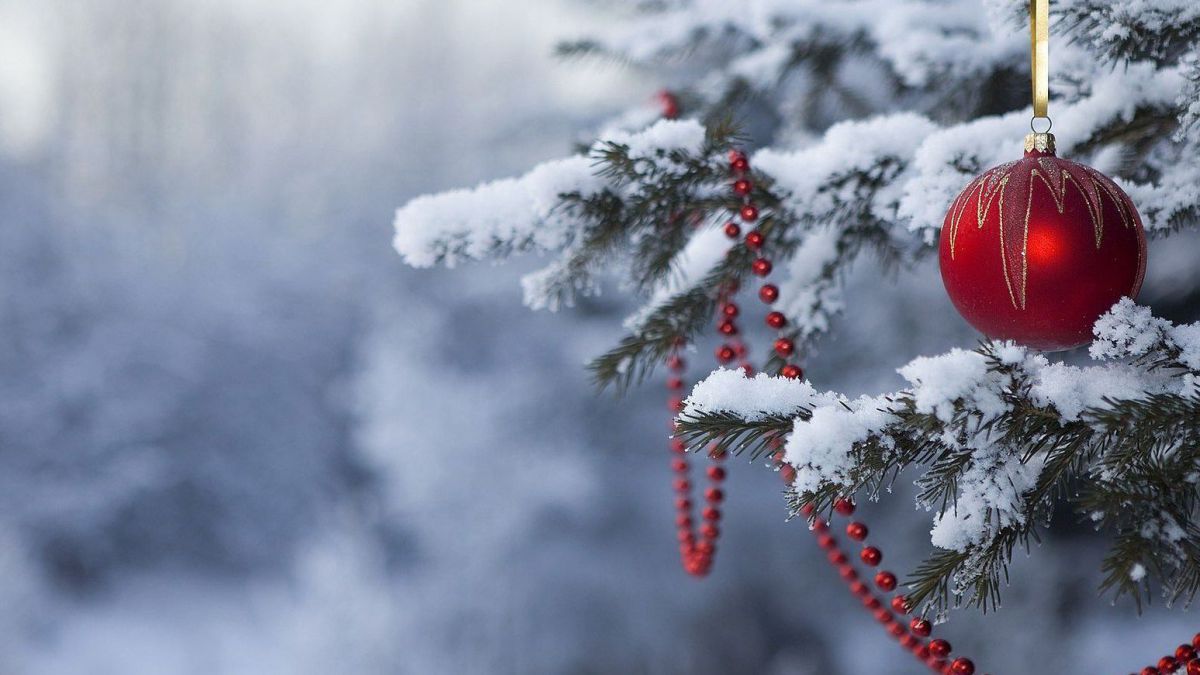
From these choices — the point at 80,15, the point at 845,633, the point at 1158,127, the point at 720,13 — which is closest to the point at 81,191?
the point at 80,15

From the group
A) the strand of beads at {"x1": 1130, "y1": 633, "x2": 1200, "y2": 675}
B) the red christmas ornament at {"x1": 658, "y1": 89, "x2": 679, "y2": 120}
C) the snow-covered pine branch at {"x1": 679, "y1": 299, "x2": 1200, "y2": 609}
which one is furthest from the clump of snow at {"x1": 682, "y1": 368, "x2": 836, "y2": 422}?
the red christmas ornament at {"x1": 658, "y1": 89, "x2": 679, "y2": 120}

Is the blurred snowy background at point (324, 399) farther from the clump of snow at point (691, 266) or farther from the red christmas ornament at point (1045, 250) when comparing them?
the red christmas ornament at point (1045, 250)

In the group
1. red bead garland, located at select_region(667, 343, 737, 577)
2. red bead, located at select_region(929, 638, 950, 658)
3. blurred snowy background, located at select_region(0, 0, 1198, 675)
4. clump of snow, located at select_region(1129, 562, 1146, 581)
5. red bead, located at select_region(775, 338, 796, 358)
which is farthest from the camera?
blurred snowy background, located at select_region(0, 0, 1198, 675)

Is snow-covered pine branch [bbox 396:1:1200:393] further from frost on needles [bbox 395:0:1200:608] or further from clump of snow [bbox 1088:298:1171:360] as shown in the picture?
clump of snow [bbox 1088:298:1171:360]

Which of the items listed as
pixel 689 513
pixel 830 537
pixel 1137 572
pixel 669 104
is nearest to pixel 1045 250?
pixel 1137 572

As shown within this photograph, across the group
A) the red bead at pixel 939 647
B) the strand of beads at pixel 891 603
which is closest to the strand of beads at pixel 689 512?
the strand of beads at pixel 891 603

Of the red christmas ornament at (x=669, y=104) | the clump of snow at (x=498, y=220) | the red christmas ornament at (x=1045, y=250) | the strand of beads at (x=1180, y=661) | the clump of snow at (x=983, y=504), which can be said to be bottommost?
the strand of beads at (x=1180, y=661)

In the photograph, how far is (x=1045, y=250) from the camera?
16.7 inches

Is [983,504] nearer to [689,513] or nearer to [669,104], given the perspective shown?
[689,513]

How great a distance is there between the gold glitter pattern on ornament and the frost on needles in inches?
1.6

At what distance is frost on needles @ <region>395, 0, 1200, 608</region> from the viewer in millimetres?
379

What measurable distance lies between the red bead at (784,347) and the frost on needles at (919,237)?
46 millimetres

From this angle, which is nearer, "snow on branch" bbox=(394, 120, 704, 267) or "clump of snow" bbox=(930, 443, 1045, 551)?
"clump of snow" bbox=(930, 443, 1045, 551)

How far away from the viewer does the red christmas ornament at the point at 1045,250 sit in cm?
42
